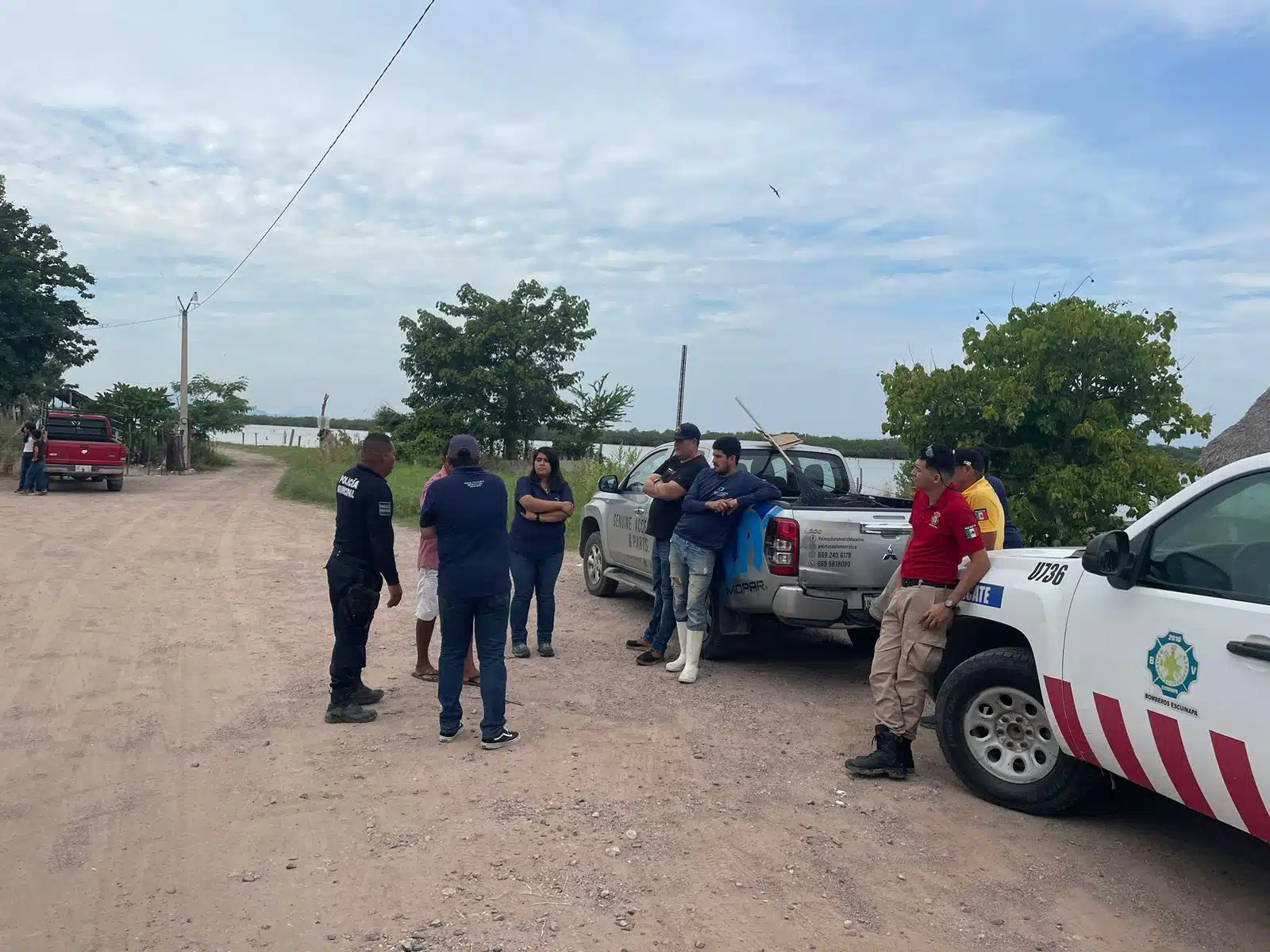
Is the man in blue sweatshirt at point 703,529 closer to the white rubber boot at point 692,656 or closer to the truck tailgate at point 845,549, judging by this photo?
the white rubber boot at point 692,656

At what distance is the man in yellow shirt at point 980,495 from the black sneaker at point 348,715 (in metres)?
3.91

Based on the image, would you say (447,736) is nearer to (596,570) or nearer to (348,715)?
(348,715)

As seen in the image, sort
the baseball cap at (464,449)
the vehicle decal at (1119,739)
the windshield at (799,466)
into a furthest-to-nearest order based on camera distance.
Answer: the windshield at (799,466), the baseball cap at (464,449), the vehicle decal at (1119,739)

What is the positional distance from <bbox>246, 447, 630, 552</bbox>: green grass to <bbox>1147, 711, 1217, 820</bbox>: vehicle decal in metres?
8.61

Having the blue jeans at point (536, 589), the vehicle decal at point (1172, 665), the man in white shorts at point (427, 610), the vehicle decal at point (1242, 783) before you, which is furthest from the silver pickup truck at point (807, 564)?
the vehicle decal at point (1242, 783)

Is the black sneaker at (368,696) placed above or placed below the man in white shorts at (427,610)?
below

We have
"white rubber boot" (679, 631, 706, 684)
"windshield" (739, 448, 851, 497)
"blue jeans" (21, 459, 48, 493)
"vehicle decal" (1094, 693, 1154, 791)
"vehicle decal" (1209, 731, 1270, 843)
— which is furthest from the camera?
"blue jeans" (21, 459, 48, 493)

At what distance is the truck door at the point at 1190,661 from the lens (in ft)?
11.9

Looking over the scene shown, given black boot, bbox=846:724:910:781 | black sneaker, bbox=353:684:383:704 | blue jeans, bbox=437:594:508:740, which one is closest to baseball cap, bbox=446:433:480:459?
blue jeans, bbox=437:594:508:740

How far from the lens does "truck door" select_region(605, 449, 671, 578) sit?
30.8 feet

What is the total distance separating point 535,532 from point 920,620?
3611 mm

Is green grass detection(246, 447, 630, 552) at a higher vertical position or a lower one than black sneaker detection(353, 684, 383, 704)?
higher

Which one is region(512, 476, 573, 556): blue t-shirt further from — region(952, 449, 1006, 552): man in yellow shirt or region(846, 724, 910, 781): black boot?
region(846, 724, 910, 781): black boot

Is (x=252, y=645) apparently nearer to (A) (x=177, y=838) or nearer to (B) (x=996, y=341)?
(A) (x=177, y=838)
